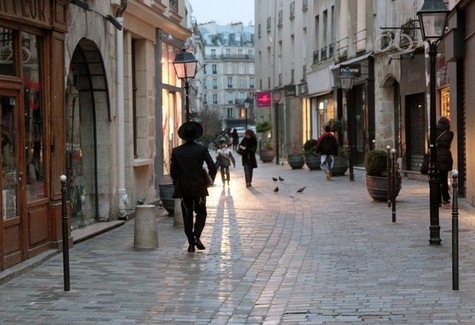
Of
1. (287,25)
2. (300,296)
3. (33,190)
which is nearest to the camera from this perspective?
(300,296)

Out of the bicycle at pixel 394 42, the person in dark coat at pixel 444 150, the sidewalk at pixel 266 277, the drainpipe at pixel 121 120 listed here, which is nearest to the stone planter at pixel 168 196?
the sidewalk at pixel 266 277

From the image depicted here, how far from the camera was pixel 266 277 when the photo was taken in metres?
10.2

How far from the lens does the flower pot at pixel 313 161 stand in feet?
113

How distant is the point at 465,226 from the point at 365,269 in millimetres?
4061

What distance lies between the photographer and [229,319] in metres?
7.95

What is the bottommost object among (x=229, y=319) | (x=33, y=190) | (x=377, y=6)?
(x=229, y=319)

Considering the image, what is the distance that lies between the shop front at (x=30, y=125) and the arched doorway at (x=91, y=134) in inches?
115

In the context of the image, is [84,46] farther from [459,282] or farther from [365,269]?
[459,282]

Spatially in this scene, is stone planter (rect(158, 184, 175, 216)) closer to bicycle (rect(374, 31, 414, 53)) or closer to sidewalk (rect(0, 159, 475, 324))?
sidewalk (rect(0, 159, 475, 324))

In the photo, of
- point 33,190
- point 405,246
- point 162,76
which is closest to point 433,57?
point 405,246

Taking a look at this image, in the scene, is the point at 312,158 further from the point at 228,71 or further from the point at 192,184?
the point at 228,71

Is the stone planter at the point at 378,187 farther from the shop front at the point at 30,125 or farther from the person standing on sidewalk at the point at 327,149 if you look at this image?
the person standing on sidewalk at the point at 327,149

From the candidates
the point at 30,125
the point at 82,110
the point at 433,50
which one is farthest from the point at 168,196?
the point at 433,50

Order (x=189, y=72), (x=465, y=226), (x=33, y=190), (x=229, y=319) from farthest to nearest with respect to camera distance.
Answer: (x=189, y=72) < (x=465, y=226) < (x=33, y=190) < (x=229, y=319)
